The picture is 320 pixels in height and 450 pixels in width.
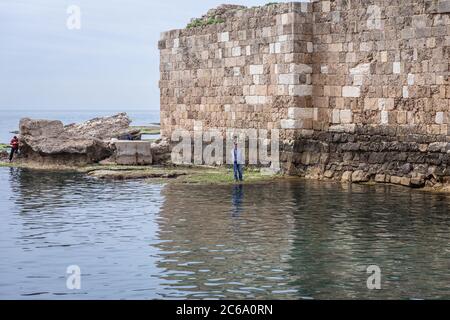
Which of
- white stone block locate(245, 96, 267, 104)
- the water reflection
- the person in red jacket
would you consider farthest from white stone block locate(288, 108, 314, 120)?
the person in red jacket

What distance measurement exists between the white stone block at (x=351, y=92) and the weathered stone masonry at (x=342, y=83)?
0.02m

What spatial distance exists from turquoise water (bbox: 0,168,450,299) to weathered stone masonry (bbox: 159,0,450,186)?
121 cm

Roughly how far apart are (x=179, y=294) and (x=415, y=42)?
431 inches

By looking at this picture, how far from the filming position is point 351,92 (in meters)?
20.6

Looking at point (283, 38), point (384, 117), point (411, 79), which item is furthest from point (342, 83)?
point (411, 79)

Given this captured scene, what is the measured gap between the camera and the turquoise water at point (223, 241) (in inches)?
401

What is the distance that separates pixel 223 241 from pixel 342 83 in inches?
345

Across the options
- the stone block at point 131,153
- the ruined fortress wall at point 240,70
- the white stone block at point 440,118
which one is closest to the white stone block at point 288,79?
the ruined fortress wall at point 240,70

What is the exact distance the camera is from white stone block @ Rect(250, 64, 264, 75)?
892 inches

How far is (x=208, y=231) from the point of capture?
13.9 metres

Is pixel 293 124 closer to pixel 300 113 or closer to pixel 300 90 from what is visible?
pixel 300 113

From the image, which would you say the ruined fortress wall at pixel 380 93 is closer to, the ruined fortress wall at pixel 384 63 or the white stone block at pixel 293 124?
the ruined fortress wall at pixel 384 63

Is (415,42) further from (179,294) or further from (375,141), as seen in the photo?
(179,294)
